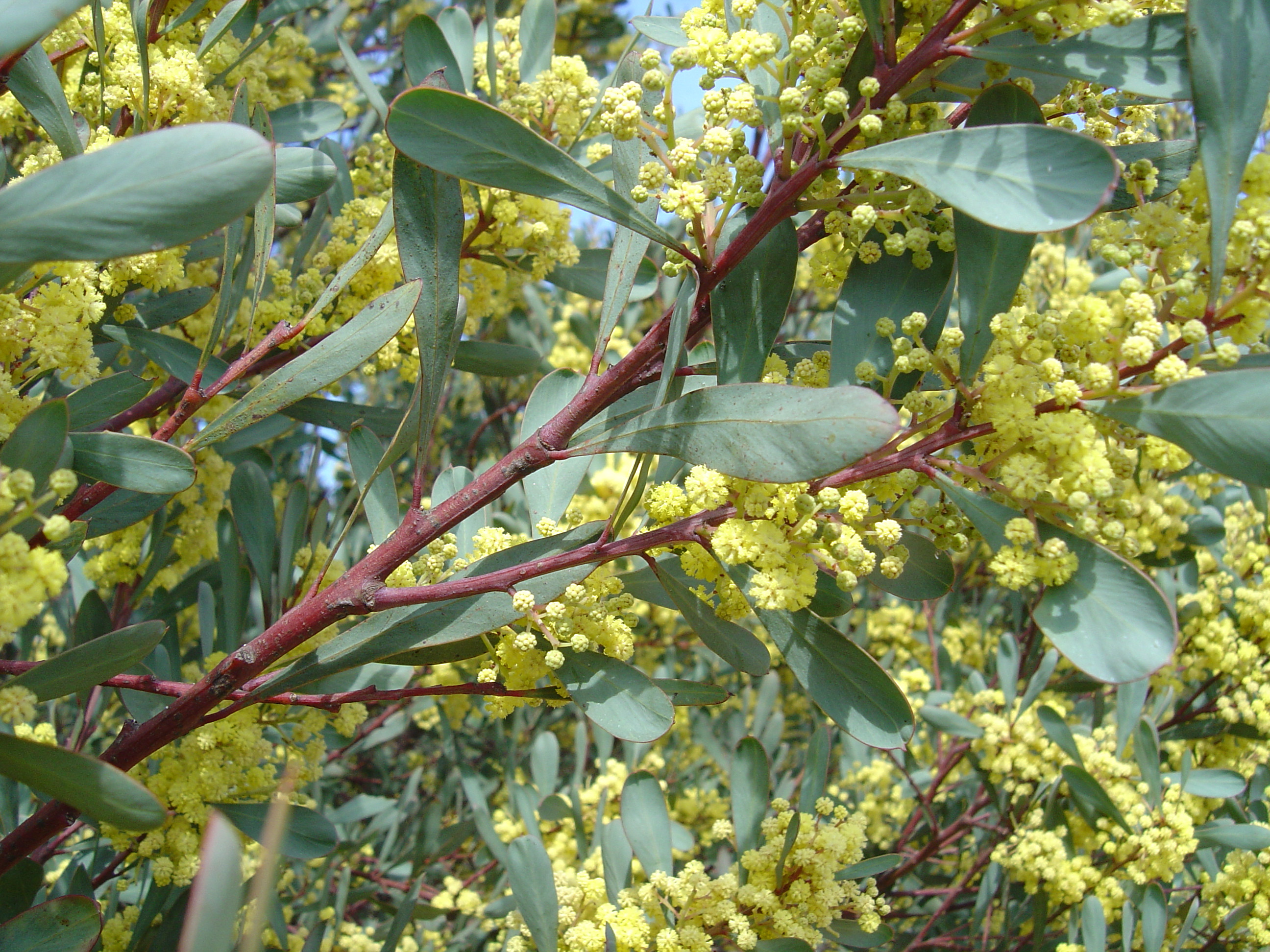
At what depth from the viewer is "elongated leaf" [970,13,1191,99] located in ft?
2.68

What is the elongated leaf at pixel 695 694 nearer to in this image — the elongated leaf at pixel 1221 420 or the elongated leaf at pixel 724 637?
the elongated leaf at pixel 724 637

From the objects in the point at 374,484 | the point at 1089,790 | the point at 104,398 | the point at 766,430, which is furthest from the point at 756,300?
the point at 1089,790

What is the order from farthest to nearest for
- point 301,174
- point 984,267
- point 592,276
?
point 592,276, point 301,174, point 984,267

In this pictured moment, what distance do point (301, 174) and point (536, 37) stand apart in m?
0.67

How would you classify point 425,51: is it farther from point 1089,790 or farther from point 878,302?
point 1089,790

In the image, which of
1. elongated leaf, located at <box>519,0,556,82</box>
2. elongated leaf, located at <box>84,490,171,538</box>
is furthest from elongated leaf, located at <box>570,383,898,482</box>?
elongated leaf, located at <box>519,0,556,82</box>

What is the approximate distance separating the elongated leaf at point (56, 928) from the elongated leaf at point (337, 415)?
2.83 ft

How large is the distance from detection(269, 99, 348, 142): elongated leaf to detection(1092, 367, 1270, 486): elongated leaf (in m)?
1.56

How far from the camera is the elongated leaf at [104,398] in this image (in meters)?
1.12

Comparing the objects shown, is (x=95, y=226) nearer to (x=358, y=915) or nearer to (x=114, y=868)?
(x=114, y=868)

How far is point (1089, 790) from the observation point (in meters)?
1.72

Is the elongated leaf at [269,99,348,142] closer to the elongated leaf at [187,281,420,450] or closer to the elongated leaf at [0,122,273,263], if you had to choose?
the elongated leaf at [187,281,420,450]

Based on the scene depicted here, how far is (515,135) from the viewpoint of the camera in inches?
33.7

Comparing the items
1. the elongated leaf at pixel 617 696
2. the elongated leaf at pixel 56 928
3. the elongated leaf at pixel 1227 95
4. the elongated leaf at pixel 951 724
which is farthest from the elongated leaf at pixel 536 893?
the elongated leaf at pixel 1227 95
